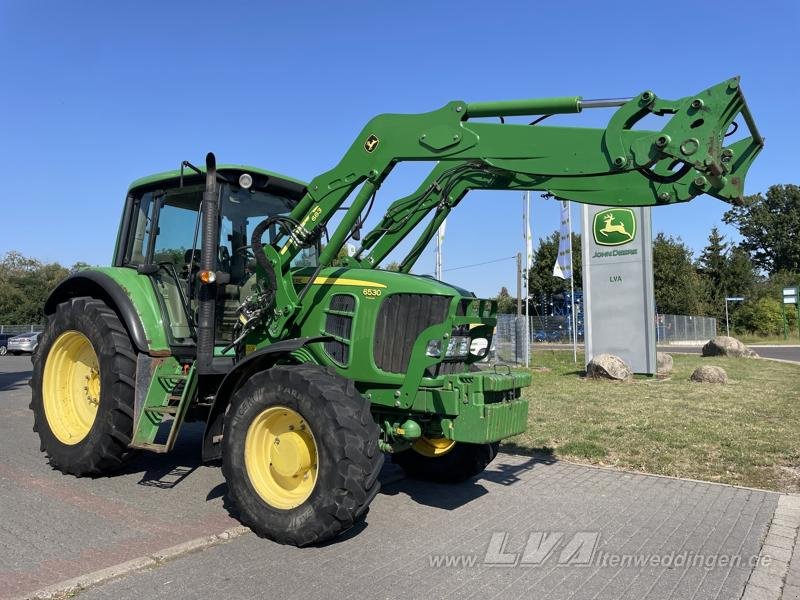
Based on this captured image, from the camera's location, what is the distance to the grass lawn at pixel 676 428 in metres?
6.99

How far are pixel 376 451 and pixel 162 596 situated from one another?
154cm

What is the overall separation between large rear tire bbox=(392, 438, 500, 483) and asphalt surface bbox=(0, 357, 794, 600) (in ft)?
0.46

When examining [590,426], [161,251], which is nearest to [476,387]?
[161,251]

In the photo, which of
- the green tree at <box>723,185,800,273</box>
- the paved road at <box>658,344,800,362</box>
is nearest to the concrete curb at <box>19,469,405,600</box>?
the paved road at <box>658,344,800,362</box>

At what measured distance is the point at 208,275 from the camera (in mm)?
5184

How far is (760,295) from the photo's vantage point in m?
58.7

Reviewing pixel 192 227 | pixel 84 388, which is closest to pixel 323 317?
pixel 192 227

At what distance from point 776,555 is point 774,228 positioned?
3244 inches

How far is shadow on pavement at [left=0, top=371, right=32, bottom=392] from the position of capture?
14242 mm

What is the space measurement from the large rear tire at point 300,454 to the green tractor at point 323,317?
0.5 inches

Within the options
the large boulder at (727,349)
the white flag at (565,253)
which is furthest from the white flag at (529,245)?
the large boulder at (727,349)

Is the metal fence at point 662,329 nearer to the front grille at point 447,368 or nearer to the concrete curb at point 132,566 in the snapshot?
the front grille at point 447,368

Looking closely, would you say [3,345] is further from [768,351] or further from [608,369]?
[768,351]

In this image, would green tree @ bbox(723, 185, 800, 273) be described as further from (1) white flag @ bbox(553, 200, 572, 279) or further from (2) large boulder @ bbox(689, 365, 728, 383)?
(2) large boulder @ bbox(689, 365, 728, 383)
